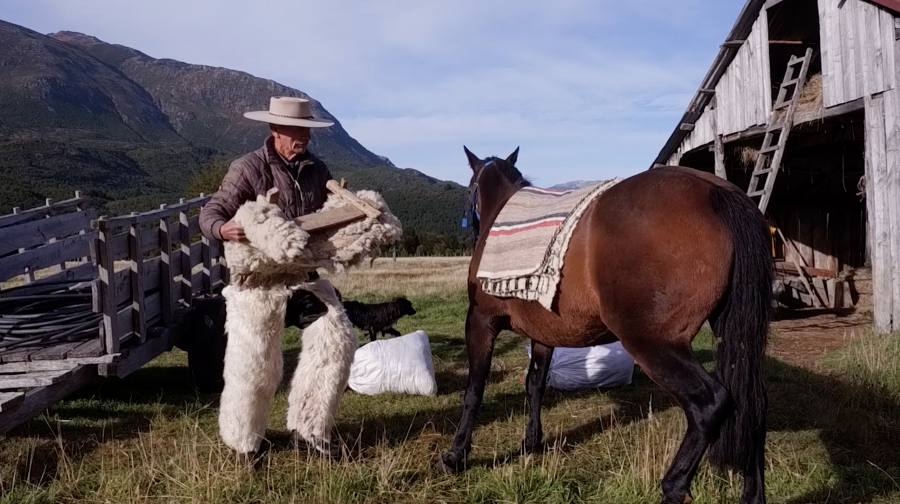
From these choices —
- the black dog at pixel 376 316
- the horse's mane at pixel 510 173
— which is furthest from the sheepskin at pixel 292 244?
the black dog at pixel 376 316

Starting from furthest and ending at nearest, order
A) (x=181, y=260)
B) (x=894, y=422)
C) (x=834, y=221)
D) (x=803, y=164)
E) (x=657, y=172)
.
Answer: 1. (x=834, y=221)
2. (x=803, y=164)
3. (x=181, y=260)
4. (x=894, y=422)
5. (x=657, y=172)

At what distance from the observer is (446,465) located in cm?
351

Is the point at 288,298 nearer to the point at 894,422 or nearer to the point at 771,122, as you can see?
the point at 894,422

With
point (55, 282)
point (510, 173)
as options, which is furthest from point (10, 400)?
point (510, 173)

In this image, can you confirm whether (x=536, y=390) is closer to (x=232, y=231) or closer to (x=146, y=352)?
(x=232, y=231)

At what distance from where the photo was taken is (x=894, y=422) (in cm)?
418

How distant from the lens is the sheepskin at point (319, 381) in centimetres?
347

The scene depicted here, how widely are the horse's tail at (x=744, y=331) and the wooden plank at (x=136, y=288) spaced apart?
425 cm

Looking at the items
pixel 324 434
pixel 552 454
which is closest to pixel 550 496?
pixel 552 454

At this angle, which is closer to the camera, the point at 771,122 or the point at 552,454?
the point at 552,454

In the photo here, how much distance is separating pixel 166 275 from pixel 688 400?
183 inches

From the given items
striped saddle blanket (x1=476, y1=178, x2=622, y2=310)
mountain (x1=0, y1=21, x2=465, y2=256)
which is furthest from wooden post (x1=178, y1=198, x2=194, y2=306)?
mountain (x1=0, y1=21, x2=465, y2=256)

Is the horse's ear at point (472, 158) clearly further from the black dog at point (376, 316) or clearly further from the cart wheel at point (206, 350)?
the black dog at point (376, 316)

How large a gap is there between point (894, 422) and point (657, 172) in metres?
2.86
